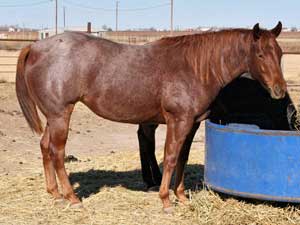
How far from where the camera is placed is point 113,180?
21.2 ft

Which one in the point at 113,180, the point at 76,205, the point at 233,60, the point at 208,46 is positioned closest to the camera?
the point at 233,60

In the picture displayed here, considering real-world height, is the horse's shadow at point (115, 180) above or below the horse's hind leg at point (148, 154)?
below

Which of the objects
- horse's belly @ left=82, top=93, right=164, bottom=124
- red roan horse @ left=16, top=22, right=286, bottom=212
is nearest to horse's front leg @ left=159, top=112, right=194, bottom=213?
red roan horse @ left=16, top=22, right=286, bottom=212

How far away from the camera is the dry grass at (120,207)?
188 inches

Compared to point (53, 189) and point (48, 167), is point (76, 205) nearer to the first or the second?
point (53, 189)

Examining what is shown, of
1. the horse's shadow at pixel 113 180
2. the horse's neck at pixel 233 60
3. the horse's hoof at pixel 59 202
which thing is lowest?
the horse's shadow at pixel 113 180

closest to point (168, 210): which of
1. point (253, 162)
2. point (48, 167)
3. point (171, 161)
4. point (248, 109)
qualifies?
point (171, 161)

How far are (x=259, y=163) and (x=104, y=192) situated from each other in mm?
1897

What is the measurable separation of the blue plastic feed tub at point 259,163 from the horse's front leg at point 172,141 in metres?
0.30

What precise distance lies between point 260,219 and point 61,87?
224cm

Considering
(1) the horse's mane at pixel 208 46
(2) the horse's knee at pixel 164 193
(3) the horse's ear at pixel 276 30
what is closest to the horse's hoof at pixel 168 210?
(2) the horse's knee at pixel 164 193

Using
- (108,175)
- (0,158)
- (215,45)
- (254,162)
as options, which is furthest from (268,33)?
(0,158)

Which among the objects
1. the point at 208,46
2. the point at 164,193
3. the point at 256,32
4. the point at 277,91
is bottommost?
the point at 164,193

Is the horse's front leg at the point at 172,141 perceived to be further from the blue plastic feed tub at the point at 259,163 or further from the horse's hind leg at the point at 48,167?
the horse's hind leg at the point at 48,167
